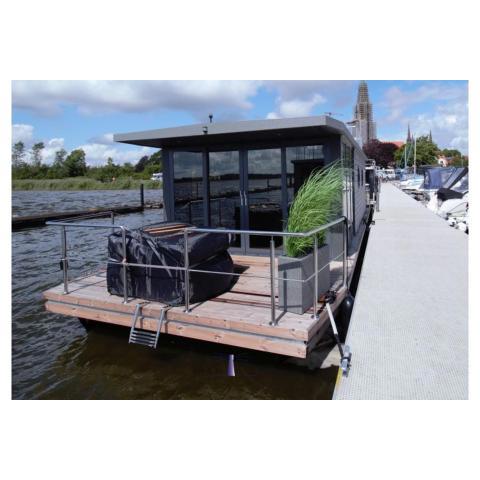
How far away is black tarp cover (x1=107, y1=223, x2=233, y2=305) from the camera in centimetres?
523

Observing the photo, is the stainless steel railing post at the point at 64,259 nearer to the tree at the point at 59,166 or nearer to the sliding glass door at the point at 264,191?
the sliding glass door at the point at 264,191

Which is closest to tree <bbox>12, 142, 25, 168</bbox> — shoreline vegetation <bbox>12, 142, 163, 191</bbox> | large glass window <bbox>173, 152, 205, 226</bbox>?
shoreline vegetation <bbox>12, 142, 163, 191</bbox>

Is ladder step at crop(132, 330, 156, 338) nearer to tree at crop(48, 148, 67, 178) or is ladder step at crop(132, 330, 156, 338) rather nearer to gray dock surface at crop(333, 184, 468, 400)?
gray dock surface at crop(333, 184, 468, 400)

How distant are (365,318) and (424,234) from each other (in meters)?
7.47

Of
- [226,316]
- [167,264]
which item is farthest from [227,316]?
[167,264]

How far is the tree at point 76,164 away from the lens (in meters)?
57.3

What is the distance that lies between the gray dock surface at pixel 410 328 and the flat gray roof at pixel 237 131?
2.30 metres

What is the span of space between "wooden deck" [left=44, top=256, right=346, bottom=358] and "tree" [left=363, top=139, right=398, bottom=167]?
272 ft

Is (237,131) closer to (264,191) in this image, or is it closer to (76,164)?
(264,191)

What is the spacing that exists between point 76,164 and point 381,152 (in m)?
56.4

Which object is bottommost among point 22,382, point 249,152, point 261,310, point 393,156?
point 22,382
